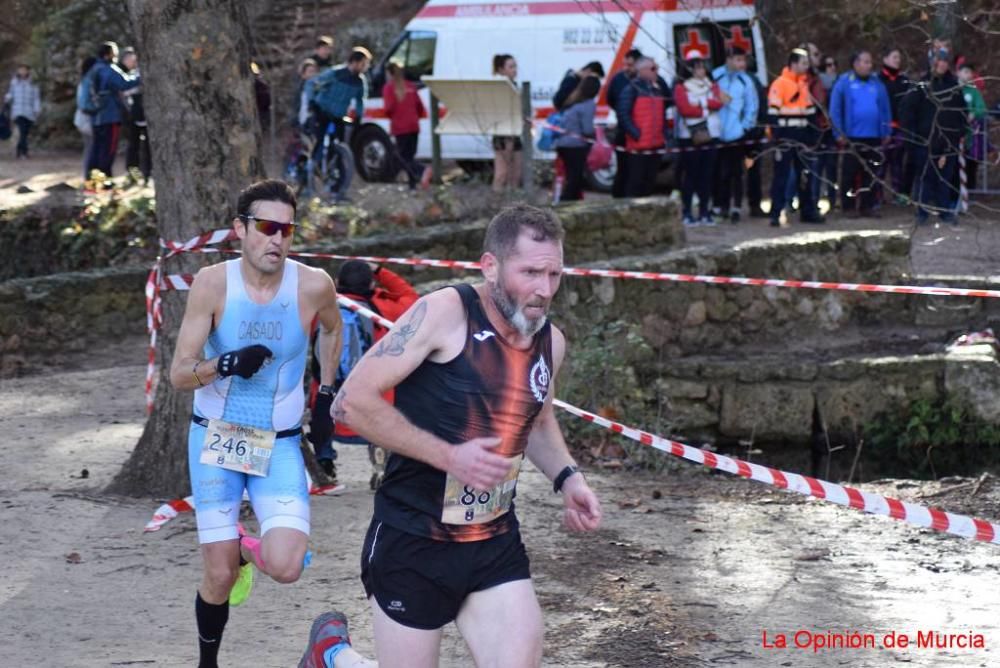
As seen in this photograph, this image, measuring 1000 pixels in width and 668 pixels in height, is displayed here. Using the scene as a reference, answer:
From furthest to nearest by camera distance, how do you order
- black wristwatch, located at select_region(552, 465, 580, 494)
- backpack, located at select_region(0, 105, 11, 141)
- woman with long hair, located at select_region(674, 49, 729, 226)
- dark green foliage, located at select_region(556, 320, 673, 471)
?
backpack, located at select_region(0, 105, 11, 141)
woman with long hair, located at select_region(674, 49, 729, 226)
dark green foliage, located at select_region(556, 320, 673, 471)
black wristwatch, located at select_region(552, 465, 580, 494)

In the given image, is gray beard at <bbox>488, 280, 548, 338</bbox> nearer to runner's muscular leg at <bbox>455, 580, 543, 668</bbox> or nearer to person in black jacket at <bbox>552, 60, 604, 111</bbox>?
runner's muscular leg at <bbox>455, 580, 543, 668</bbox>

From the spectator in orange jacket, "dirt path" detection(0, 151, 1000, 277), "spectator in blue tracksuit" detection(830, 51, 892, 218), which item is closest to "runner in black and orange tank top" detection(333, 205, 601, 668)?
"dirt path" detection(0, 151, 1000, 277)

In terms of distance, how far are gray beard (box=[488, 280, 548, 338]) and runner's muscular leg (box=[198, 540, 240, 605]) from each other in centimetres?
159

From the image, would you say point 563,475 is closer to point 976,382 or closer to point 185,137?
point 185,137

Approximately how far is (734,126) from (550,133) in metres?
1.96

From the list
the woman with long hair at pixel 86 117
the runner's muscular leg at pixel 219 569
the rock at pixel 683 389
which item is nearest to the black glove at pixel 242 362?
the runner's muscular leg at pixel 219 569

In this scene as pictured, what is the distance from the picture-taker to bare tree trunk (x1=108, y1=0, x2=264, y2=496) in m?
7.34

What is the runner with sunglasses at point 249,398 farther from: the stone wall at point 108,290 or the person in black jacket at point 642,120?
the person in black jacket at point 642,120

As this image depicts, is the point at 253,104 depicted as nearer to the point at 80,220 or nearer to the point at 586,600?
the point at 586,600

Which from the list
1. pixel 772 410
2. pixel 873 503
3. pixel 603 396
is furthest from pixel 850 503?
pixel 772 410

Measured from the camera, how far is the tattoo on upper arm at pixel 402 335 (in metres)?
3.99

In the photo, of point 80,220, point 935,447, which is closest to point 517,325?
point 935,447

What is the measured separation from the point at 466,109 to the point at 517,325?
44.9 ft

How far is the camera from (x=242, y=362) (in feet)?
16.6
